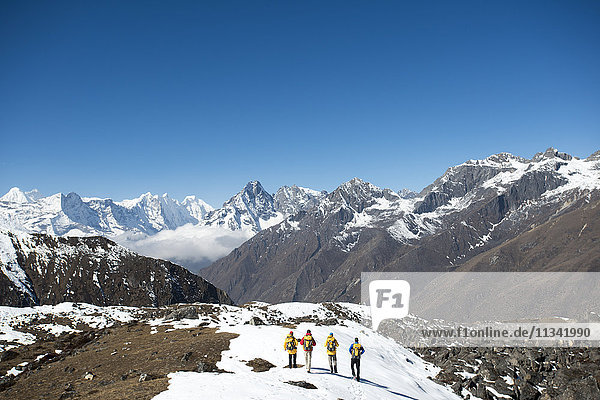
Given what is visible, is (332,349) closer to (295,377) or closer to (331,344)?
(331,344)

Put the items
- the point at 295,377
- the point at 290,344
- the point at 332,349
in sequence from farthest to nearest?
the point at 332,349 → the point at 290,344 → the point at 295,377

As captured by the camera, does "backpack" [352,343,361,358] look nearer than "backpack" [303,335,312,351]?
No

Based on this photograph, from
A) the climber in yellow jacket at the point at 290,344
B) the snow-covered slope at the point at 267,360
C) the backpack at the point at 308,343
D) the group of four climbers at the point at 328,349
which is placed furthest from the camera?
the climber in yellow jacket at the point at 290,344

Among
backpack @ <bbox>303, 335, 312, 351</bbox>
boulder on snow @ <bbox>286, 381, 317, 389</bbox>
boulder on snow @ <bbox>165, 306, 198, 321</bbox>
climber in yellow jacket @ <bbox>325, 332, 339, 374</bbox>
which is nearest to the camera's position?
boulder on snow @ <bbox>286, 381, 317, 389</bbox>

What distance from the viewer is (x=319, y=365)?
3469 cm

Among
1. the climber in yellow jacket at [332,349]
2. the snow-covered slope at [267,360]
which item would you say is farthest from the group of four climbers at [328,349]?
the snow-covered slope at [267,360]

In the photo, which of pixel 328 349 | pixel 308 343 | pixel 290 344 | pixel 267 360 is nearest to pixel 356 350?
pixel 328 349

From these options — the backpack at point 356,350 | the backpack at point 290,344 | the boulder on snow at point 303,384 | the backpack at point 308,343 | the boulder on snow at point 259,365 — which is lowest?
the boulder on snow at point 259,365

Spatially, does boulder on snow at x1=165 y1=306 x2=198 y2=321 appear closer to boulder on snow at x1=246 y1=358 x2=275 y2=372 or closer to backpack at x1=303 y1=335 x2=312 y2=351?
boulder on snow at x1=246 y1=358 x2=275 y2=372

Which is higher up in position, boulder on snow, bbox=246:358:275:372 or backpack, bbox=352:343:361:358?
backpack, bbox=352:343:361:358

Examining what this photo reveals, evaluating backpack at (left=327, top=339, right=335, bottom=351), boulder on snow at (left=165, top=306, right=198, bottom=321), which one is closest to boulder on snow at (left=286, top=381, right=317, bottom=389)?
backpack at (left=327, top=339, right=335, bottom=351)

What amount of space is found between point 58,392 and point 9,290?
146800 mm

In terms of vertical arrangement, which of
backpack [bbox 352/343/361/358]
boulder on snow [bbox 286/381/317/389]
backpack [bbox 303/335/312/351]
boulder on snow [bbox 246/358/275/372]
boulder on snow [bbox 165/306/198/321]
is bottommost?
boulder on snow [bbox 165/306/198/321]

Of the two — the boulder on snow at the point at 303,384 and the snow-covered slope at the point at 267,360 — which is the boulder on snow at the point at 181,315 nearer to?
the snow-covered slope at the point at 267,360
